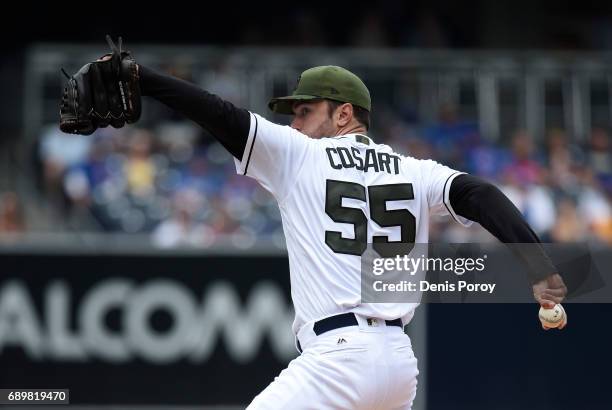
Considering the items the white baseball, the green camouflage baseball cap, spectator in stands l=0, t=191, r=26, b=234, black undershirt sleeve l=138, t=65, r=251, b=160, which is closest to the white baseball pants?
the white baseball

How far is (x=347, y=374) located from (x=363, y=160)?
0.86 m

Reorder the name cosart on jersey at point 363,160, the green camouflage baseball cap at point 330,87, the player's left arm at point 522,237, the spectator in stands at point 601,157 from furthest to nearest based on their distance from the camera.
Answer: the spectator in stands at point 601,157
the green camouflage baseball cap at point 330,87
the name cosart on jersey at point 363,160
the player's left arm at point 522,237

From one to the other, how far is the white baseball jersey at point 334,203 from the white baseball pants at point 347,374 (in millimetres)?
99

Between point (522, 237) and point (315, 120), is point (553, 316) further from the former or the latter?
point (315, 120)

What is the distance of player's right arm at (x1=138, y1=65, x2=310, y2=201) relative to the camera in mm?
4262

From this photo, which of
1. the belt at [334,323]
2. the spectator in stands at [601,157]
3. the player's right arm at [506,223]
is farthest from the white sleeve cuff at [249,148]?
the spectator in stands at [601,157]

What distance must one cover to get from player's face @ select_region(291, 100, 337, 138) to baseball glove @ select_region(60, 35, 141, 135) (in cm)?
78

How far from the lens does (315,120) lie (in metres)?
4.80

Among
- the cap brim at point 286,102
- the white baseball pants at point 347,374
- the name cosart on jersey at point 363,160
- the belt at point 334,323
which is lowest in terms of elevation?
the white baseball pants at point 347,374

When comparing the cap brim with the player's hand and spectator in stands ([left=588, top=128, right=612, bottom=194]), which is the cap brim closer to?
the player's hand

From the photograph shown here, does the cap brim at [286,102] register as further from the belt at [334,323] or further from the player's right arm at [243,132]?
the belt at [334,323]

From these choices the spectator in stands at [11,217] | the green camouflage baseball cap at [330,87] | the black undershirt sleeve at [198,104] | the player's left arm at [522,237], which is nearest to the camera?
the black undershirt sleeve at [198,104]

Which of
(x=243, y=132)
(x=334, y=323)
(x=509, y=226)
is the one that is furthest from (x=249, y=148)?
(x=509, y=226)

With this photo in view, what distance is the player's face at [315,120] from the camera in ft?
15.7
